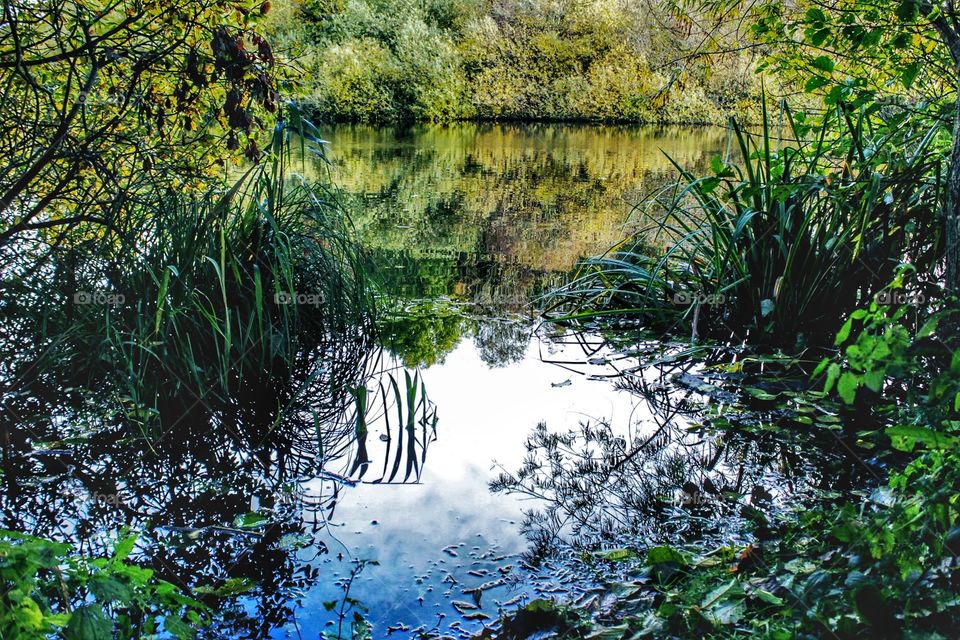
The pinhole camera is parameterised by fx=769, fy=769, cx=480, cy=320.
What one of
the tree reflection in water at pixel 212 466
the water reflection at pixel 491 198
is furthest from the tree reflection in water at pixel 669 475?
the water reflection at pixel 491 198

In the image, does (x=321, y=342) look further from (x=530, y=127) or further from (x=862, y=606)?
(x=530, y=127)

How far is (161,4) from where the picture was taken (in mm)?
2992

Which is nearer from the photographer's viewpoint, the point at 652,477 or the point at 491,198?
the point at 652,477

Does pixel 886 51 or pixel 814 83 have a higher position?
pixel 886 51

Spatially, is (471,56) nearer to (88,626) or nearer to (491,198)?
(491,198)

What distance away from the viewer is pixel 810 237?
3.36 meters

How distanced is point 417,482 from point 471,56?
1488 cm

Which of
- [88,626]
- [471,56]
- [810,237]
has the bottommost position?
[88,626]

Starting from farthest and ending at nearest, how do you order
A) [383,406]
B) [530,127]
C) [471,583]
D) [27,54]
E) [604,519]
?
[530,127] → [27,54] → [383,406] → [604,519] → [471,583]

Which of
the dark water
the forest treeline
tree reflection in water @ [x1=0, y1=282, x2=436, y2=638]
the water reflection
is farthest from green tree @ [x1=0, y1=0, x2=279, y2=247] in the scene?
the forest treeline

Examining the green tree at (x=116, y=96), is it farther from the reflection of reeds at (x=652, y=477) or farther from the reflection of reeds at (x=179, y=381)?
the reflection of reeds at (x=652, y=477)

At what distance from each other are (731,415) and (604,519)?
875 millimetres

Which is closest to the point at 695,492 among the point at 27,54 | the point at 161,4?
the point at 161,4

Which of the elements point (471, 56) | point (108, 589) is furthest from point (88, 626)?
point (471, 56)
